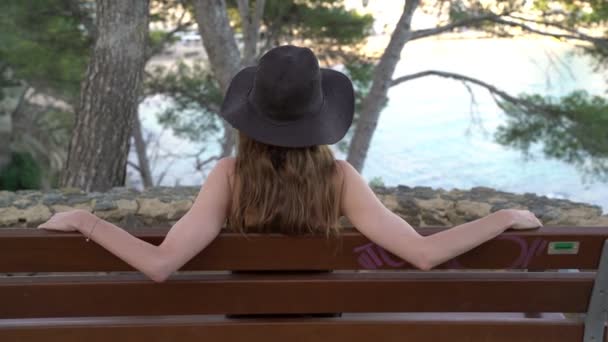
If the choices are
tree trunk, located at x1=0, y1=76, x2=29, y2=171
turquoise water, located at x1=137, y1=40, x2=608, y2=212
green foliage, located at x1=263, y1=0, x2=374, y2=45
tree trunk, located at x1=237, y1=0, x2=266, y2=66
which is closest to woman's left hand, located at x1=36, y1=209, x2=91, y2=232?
tree trunk, located at x1=237, y1=0, x2=266, y2=66

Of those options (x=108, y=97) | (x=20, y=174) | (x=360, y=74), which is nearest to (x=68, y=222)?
(x=108, y=97)

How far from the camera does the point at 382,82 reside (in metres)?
7.47

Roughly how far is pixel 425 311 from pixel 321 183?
1.34 ft

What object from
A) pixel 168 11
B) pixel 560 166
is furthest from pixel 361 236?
pixel 560 166

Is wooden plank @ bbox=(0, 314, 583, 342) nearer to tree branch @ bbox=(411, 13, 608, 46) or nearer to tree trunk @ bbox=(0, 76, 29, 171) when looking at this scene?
tree branch @ bbox=(411, 13, 608, 46)

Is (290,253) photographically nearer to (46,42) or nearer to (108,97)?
(108,97)

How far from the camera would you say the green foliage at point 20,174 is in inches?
492

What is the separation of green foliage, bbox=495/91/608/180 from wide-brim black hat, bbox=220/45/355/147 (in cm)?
665

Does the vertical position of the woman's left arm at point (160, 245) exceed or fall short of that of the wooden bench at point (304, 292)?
it exceeds it

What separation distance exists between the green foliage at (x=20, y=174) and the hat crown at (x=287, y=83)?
39.2ft

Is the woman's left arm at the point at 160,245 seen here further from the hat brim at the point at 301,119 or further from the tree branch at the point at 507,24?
the tree branch at the point at 507,24

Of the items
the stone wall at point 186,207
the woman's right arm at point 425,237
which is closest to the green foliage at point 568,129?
the stone wall at point 186,207

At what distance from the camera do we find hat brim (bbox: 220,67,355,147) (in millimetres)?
1675

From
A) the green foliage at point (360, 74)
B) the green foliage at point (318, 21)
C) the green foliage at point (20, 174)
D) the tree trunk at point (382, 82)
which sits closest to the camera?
the tree trunk at point (382, 82)
